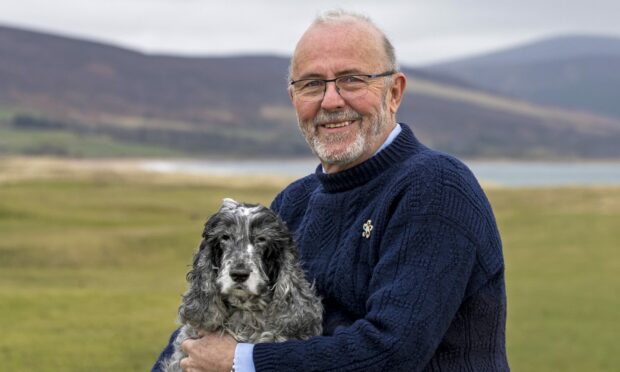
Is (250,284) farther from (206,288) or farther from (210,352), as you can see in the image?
(210,352)

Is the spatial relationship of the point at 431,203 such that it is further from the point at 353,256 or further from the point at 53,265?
the point at 53,265

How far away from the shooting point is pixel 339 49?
14.4 ft

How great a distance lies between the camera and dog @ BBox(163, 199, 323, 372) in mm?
3943

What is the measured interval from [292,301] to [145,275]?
65.1 feet

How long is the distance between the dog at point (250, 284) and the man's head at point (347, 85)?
1.96 ft

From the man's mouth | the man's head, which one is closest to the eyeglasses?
the man's head

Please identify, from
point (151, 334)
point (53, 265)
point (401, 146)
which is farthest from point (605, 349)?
point (53, 265)

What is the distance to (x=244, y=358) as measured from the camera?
4.04 meters

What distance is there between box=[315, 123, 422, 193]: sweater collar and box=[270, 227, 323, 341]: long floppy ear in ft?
1.73

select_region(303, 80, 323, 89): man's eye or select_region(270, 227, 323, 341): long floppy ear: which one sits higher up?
select_region(303, 80, 323, 89): man's eye

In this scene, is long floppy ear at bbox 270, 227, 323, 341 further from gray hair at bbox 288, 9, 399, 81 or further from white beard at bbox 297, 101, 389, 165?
gray hair at bbox 288, 9, 399, 81

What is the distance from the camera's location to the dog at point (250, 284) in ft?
12.9

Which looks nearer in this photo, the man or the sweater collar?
the man

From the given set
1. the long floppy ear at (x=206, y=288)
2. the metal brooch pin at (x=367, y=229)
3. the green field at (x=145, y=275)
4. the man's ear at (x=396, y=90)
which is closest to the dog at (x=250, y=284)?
the long floppy ear at (x=206, y=288)
